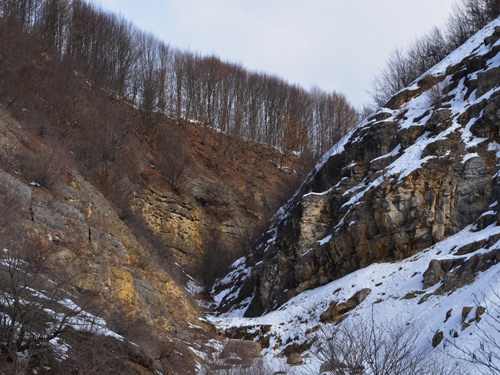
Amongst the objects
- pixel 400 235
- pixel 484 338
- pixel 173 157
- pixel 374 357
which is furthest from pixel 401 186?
pixel 173 157

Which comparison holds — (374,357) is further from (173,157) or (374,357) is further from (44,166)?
(173,157)

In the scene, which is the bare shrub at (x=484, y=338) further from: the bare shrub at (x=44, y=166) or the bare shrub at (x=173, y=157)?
the bare shrub at (x=173, y=157)

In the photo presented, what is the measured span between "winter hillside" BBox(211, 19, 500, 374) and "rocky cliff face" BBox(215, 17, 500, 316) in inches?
2.1

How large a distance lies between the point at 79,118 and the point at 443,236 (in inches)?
884

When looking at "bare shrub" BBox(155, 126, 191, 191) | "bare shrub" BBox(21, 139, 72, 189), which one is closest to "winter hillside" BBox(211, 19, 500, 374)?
"bare shrub" BBox(21, 139, 72, 189)

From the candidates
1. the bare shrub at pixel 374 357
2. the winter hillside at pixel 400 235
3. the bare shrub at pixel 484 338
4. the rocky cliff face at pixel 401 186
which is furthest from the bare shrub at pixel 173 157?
the bare shrub at pixel 484 338

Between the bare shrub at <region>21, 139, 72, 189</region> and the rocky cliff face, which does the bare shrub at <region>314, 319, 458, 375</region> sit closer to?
the rocky cliff face

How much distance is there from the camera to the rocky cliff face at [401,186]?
20156mm

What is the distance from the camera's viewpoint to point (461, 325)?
12.6 m

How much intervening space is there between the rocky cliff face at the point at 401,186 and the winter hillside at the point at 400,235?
0.05 meters

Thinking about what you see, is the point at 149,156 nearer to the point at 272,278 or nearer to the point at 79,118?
the point at 79,118

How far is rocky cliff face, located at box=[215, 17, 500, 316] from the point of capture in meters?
20.2

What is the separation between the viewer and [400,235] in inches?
813

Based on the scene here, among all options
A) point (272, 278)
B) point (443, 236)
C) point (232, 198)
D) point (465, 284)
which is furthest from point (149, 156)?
point (465, 284)
